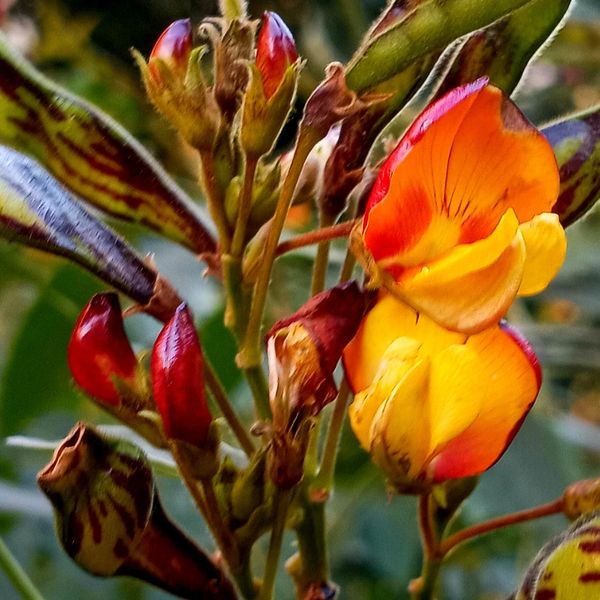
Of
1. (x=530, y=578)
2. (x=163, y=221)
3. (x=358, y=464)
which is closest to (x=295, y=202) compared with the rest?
(x=163, y=221)

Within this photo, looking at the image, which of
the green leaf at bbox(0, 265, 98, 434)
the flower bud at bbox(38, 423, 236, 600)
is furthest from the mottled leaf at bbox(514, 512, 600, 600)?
the green leaf at bbox(0, 265, 98, 434)

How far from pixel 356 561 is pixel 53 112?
838 millimetres

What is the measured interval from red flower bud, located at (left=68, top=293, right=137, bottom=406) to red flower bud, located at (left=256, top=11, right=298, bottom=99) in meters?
0.10

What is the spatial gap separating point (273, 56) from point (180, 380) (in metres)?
0.12

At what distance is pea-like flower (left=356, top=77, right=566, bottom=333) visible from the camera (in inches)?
11.7

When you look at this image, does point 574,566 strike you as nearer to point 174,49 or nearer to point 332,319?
point 332,319

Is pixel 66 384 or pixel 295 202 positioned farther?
pixel 66 384

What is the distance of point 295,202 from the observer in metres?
0.39

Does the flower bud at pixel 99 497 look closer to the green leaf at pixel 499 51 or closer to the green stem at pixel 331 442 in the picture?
the green stem at pixel 331 442

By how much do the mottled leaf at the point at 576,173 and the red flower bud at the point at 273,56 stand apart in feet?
0.43

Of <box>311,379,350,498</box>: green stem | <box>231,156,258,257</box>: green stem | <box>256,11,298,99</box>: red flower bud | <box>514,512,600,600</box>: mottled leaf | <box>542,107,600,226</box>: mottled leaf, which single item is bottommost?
<box>514,512,600,600</box>: mottled leaf

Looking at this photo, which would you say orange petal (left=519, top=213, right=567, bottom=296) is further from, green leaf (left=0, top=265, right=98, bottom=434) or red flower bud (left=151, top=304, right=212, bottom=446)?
green leaf (left=0, top=265, right=98, bottom=434)

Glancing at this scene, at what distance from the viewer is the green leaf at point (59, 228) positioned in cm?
33

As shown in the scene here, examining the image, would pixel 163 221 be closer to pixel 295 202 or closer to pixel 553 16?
pixel 295 202
